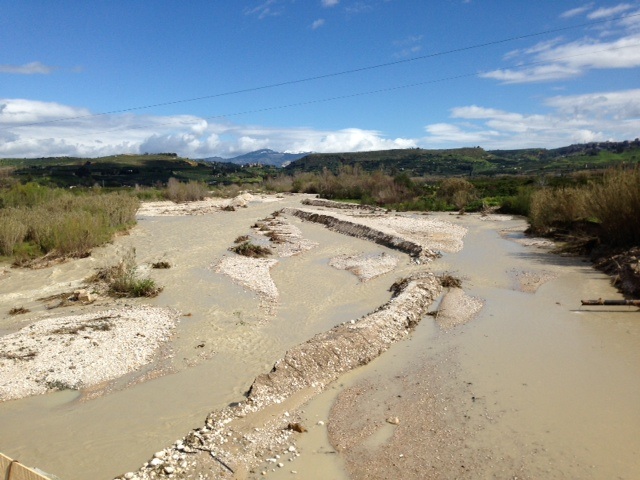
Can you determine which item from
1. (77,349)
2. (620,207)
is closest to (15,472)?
(77,349)

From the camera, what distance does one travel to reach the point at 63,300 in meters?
11.6

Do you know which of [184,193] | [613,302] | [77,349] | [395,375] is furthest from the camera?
[184,193]

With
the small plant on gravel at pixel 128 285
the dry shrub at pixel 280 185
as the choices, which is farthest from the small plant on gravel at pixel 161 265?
the dry shrub at pixel 280 185

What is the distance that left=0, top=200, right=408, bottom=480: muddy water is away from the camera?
5.70 meters

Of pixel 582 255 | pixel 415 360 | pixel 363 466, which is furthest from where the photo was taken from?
pixel 582 255

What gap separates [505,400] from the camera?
662cm

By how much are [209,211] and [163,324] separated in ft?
89.5

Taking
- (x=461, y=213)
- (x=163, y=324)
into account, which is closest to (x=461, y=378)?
(x=163, y=324)

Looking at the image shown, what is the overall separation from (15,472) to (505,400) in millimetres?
6049

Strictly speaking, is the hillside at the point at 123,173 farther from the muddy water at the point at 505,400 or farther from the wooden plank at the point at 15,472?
the wooden plank at the point at 15,472

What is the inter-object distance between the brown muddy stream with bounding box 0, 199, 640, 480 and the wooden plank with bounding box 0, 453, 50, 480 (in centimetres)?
327

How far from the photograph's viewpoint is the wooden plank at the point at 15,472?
6.59 feet

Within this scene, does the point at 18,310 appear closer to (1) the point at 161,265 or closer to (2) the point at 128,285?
(2) the point at 128,285

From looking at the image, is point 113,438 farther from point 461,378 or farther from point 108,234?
point 108,234
